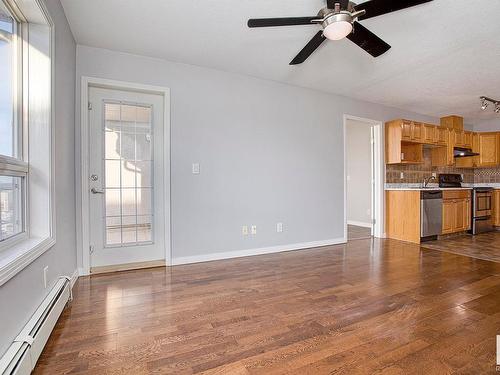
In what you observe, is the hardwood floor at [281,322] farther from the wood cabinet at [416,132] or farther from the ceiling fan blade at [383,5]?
the wood cabinet at [416,132]

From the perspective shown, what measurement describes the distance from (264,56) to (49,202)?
2538 mm

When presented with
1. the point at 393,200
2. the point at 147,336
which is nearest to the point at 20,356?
the point at 147,336

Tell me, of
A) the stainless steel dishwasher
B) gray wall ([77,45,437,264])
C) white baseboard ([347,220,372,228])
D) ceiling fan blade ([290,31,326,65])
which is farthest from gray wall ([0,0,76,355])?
white baseboard ([347,220,372,228])

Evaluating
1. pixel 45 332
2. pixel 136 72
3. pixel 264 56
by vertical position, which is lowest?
pixel 45 332

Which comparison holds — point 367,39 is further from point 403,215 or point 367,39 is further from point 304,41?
point 403,215

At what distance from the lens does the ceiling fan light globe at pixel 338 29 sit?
1.79 metres

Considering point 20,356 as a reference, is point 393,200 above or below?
above

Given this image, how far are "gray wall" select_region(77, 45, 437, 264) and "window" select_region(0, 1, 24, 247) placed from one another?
3.71 feet

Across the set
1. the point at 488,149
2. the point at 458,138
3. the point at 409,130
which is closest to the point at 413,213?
the point at 409,130

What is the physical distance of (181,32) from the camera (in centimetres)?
254

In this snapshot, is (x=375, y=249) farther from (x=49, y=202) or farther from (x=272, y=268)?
(x=49, y=202)

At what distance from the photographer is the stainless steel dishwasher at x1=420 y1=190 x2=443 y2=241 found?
4.34 meters

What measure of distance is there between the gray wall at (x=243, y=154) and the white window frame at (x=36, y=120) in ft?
3.25

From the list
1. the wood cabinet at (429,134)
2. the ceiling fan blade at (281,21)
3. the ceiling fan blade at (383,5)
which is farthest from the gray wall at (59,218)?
the wood cabinet at (429,134)
